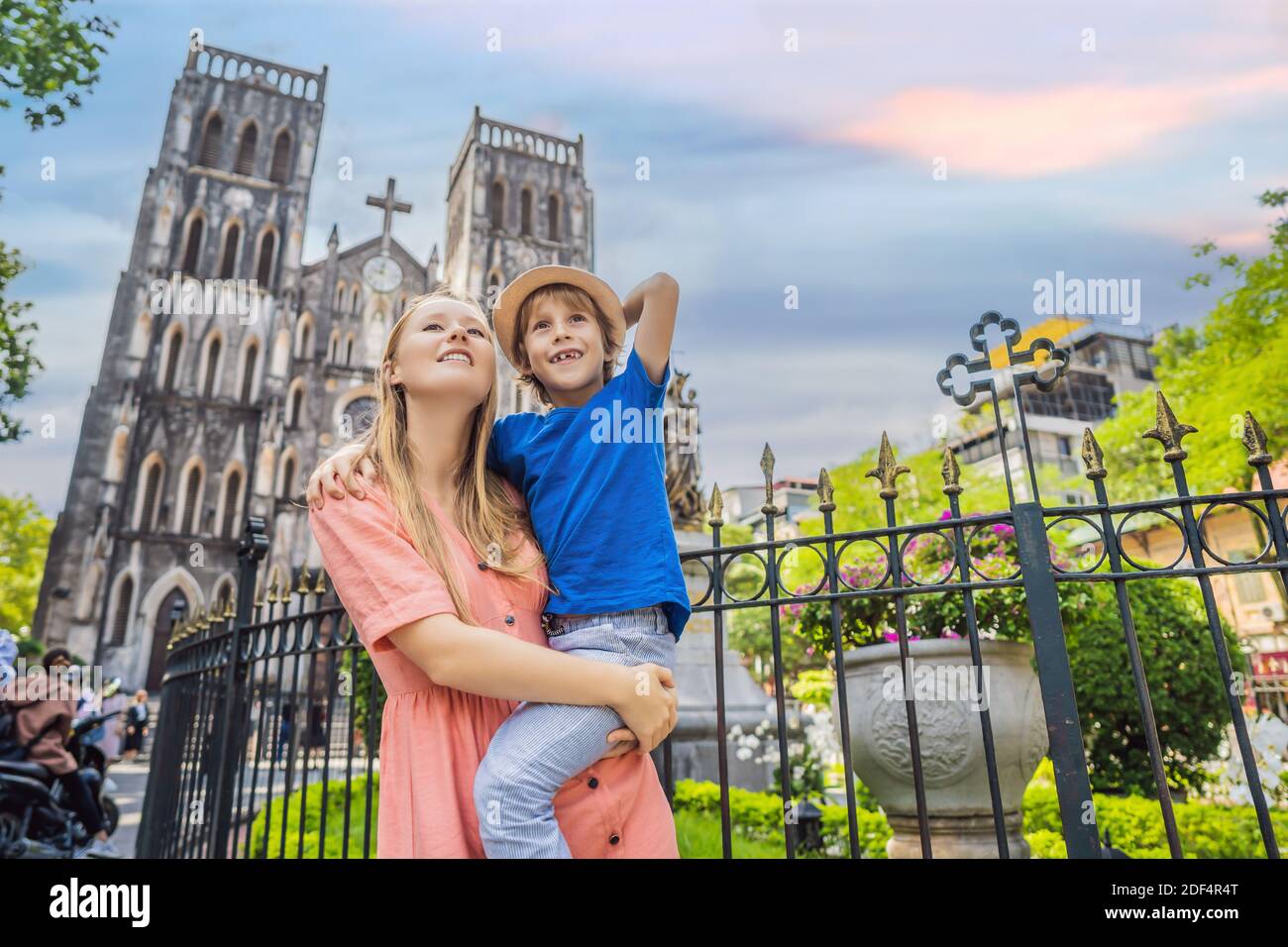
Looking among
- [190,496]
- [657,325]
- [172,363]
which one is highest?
[172,363]

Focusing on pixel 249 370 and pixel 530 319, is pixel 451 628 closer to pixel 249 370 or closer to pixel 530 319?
pixel 530 319

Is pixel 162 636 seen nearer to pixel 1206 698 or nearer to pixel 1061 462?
pixel 1206 698

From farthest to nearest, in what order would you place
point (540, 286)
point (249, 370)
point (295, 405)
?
point (295, 405), point (249, 370), point (540, 286)

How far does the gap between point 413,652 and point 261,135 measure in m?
35.7

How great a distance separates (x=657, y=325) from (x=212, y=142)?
3558 cm

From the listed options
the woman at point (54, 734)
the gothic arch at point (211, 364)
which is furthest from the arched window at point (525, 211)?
the woman at point (54, 734)

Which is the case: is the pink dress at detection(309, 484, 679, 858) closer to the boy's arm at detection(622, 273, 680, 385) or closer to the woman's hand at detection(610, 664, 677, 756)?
the woman's hand at detection(610, 664, 677, 756)

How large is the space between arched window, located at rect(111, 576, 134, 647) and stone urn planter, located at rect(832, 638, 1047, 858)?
87.7ft

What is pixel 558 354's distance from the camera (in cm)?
182

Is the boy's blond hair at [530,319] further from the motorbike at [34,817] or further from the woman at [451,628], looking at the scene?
the motorbike at [34,817]

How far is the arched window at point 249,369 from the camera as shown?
2812cm

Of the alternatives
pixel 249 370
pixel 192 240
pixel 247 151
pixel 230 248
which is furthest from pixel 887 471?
pixel 247 151

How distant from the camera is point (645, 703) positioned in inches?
56.8
